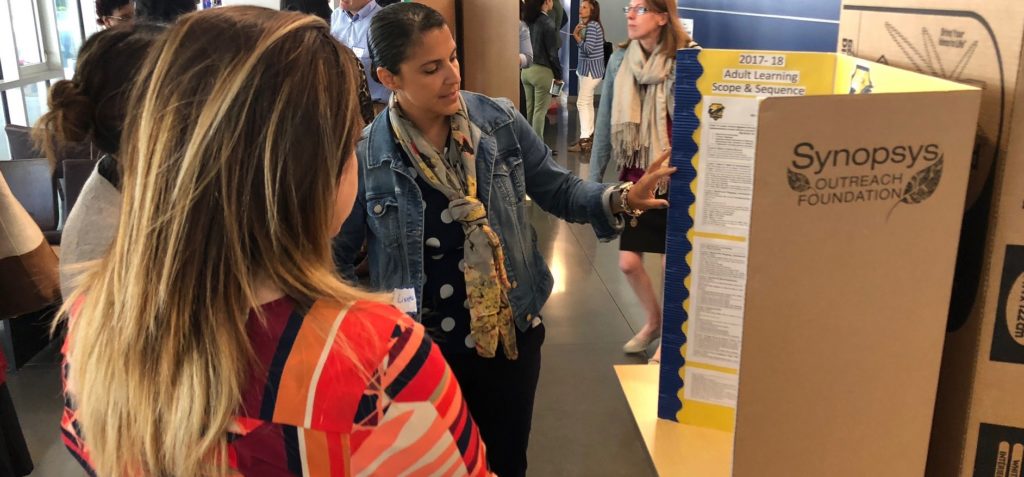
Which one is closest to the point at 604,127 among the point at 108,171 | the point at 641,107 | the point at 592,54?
the point at 641,107

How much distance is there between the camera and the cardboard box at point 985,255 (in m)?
0.84

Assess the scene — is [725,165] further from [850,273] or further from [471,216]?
[850,273]

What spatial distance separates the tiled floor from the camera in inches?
121

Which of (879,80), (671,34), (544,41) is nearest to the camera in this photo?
(879,80)

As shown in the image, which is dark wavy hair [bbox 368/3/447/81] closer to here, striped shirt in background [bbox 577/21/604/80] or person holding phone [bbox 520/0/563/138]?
person holding phone [bbox 520/0/563/138]

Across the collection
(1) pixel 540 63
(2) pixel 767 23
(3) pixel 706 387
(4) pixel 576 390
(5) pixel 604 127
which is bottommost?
(4) pixel 576 390

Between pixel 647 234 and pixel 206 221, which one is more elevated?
pixel 206 221

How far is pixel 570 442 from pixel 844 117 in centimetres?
257

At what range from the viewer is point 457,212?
6.13ft

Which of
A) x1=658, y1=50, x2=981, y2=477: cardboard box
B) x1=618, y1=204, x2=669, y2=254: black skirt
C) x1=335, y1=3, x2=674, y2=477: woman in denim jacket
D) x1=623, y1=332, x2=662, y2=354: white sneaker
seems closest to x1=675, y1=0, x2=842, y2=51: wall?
Result: x1=623, y1=332, x2=662, y2=354: white sneaker

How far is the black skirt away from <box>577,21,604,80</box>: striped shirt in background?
6.79 metres

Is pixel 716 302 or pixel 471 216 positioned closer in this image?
pixel 716 302

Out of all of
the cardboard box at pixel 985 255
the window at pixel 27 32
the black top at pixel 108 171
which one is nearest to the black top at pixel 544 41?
the window at pixel 27 32

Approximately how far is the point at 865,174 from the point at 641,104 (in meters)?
2.89
